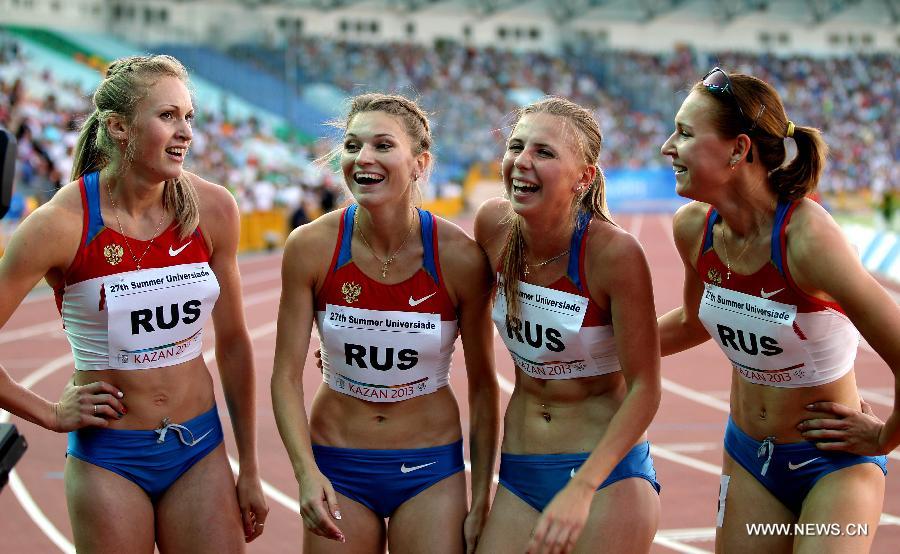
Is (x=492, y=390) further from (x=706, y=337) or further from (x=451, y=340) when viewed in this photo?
(x=706, y=337)

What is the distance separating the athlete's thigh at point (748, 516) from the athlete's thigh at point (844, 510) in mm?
128

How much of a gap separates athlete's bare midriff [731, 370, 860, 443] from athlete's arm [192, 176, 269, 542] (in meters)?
1.74

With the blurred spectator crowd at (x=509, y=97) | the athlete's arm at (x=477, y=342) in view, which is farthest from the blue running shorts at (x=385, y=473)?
the blurred spectator crowd at (x=509, y=97)

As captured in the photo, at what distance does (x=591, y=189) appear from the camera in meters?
3.65

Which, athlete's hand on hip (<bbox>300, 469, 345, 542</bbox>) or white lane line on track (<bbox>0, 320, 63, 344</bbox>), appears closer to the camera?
athlete's hand on hip (<bbox>300, 469, 345, 542</bbox>)

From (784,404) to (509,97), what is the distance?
42.2 meters

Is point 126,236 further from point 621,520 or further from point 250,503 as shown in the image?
point 621,520

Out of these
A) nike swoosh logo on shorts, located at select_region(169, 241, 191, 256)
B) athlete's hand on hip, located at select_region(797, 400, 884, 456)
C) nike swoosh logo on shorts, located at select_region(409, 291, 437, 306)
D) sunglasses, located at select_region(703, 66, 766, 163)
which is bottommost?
athlete's hand on hip, located at select_region(797, 400, 884, 456)

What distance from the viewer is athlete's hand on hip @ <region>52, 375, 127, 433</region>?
3531mm

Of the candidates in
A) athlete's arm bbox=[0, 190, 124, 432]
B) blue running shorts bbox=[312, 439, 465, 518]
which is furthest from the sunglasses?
athlete's arm bbox=[0, 190, 124, 432]

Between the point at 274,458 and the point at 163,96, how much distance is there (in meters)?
4.70

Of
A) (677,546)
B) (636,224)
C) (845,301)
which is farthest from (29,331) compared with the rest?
(636,224)

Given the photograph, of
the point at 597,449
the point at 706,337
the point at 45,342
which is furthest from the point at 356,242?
the point at 45,342

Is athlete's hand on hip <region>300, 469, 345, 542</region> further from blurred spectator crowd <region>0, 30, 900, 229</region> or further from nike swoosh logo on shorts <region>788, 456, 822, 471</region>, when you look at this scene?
blurred spectator crowd <region>0, 30, 900, 229</region>
